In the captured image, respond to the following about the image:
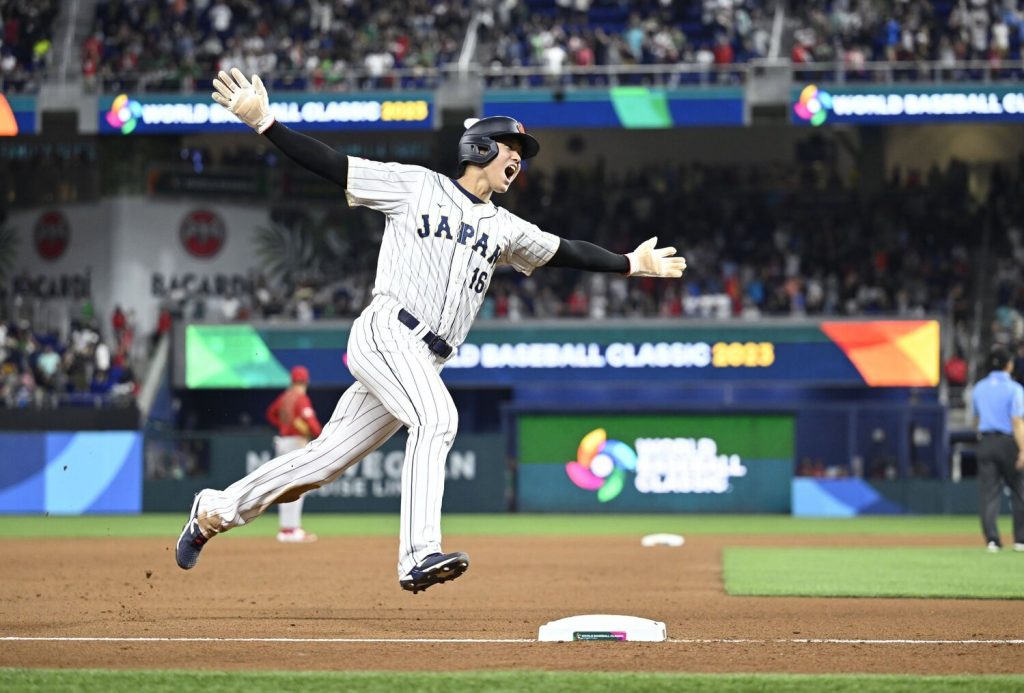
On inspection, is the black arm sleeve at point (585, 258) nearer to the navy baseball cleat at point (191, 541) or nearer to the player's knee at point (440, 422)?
the player's knee at point (440, 422)

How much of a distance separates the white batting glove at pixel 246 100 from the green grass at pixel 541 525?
13.9 metres

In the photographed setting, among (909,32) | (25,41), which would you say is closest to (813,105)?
(909,32)

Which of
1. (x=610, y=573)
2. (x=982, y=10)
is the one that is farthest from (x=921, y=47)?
(x=610, y=573)

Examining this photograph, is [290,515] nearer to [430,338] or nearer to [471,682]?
[430,338]

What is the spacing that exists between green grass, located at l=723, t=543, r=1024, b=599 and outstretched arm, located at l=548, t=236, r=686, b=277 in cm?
376

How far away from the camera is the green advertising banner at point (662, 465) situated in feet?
89.0

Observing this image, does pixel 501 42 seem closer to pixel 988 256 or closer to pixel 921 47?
pixel 921 47

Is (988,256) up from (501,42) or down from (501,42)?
down

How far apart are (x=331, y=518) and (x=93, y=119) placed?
1159cm

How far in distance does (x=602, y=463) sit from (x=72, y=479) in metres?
9.50

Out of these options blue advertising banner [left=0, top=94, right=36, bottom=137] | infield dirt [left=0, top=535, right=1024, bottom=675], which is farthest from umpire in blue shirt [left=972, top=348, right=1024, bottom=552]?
blue advertising banner [left=0, top=94, right=36, bottom=137]

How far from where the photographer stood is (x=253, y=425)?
33500 millimetres

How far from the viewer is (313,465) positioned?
25.2 ft

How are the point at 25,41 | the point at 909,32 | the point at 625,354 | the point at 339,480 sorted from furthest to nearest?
the point at 25,41 → the point at 909,32 → the point at 625,354 → the point at 339,480
